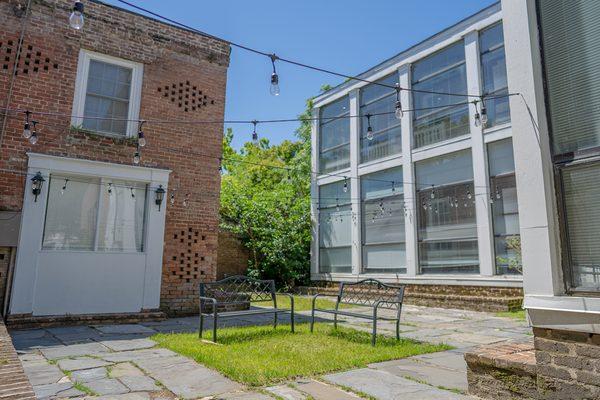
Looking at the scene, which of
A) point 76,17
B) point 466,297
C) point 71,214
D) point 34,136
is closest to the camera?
point 76,17

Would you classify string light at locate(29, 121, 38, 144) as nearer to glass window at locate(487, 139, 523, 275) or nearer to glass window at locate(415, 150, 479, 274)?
glass window at locate(415, 150, 479, 274)

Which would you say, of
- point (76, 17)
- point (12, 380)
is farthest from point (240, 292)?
point (76, 17)

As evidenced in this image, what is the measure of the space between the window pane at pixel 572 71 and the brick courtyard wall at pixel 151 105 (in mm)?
6781

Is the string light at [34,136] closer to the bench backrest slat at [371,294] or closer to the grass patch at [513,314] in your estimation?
the bench backrest slat at [371,294]

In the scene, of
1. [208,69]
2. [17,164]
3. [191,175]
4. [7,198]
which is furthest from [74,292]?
[208,69]

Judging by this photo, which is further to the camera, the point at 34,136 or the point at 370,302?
the point at 370,302

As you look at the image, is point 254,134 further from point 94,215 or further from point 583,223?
point 583,223

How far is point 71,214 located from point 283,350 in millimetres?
4905

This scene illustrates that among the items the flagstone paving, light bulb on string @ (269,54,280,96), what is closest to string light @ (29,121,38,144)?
the flagstone paving

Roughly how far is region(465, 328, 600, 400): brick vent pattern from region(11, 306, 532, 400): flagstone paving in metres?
0.28

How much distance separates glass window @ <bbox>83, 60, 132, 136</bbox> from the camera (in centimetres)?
791

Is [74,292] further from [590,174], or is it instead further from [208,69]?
[590,174]

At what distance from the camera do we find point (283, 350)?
4828mm

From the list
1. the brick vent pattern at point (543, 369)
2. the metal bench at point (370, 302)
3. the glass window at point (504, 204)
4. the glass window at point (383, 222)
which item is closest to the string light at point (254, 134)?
the metal bench at point (370, 302)
